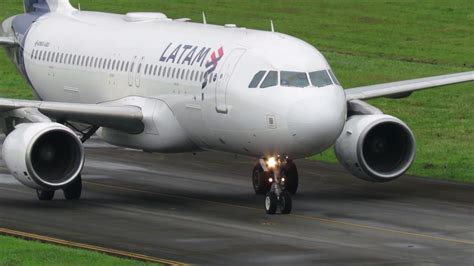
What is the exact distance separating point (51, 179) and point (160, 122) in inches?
131

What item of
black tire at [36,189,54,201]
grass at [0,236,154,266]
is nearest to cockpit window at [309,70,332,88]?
black tire at [36,189,54,201]

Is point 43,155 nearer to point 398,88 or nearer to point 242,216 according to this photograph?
point 242,216

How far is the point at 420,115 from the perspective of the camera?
55.3 m

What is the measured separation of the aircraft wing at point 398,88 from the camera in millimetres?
40062

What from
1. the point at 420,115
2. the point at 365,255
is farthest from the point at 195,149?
the point at 420,115

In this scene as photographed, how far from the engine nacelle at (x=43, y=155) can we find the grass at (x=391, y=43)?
11254 millimetres

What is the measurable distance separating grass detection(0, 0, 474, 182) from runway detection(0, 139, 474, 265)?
4567 millimetres

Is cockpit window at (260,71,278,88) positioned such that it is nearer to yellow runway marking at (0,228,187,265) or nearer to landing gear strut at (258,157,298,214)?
landing gear strut at (258,157,298,214)

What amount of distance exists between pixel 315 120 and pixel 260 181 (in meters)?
5.26

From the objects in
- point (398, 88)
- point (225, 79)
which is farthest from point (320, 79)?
point (398, 88)

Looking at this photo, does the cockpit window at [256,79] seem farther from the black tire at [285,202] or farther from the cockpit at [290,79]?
the black tire at [285,202]

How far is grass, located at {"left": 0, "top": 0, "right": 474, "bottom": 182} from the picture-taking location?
168 ft

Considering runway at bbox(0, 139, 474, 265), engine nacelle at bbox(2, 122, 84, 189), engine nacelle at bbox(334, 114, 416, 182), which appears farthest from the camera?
engine nacelle at bbox(334, 114, 416, 182)

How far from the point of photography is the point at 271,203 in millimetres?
35531
